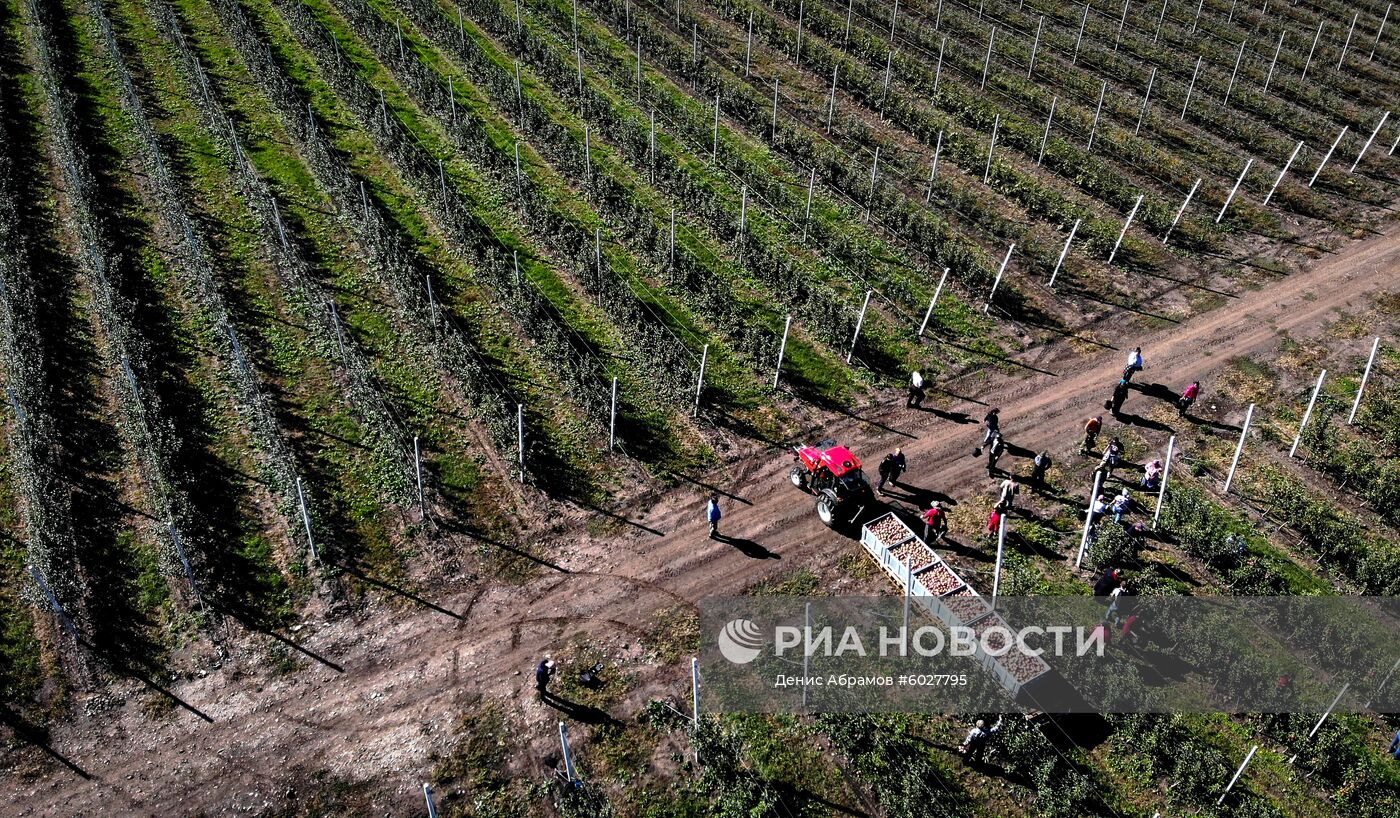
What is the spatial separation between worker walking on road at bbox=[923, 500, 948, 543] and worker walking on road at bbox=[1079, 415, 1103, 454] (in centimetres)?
542

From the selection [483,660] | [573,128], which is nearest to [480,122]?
[573,128]

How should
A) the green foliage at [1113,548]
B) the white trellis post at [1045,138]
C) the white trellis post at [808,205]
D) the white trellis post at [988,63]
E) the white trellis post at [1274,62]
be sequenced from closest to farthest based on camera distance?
the green foliage at [1113,548] → the white trellis post at [808,205] → the white trellis post at [1045,138] → the white trellis post at [988,63] → the white trellis post at [1274,62]

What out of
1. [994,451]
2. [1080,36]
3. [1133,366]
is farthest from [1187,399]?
[1080,36]

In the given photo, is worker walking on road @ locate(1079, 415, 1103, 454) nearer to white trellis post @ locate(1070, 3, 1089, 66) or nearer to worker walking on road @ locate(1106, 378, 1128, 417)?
worker walking on road @ locate(1106, 378, 1128, 417)

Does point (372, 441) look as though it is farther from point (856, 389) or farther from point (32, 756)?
point (856, 389)

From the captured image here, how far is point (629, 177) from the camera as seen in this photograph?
1560 inches

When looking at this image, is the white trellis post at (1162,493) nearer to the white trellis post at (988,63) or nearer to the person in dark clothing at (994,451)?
the person in dark clothing at (994,451)

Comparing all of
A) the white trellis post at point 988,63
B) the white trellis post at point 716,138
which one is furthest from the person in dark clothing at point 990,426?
the white trellis post at point 988,63

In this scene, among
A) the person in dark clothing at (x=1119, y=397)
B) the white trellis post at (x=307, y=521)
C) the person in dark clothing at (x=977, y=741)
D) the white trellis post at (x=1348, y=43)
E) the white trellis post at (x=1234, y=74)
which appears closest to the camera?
the person in dark clothing at (x=977, y=741)

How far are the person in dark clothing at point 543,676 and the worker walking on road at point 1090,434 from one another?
16036mm

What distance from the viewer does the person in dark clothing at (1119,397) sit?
28.8 metres

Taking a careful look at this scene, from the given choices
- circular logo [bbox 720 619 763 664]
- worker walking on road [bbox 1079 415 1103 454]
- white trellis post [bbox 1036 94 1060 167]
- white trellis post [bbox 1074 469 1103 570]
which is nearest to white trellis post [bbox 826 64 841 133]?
white trellis post [bbox 1036 94 1060 167]

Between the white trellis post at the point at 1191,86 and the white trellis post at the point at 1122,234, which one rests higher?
the white trellis post at the point at 1191,86

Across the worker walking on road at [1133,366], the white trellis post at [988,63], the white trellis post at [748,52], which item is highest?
the white trellis post at [988,63]
